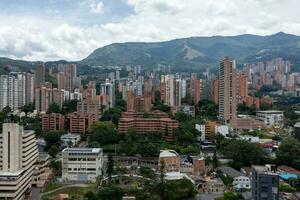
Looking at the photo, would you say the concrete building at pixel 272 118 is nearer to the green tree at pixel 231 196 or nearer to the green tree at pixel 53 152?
the green tree at pixel 53 152

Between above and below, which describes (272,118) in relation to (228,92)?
below

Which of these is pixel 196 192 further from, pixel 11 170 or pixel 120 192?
pixel 11 170

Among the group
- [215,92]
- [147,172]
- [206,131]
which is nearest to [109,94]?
[215,92]

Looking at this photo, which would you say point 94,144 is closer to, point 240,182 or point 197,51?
point 240,182

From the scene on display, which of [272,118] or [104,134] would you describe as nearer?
[104,134]

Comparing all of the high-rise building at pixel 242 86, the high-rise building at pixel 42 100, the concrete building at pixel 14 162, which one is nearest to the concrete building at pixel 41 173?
the concrete building at pixel 14 162

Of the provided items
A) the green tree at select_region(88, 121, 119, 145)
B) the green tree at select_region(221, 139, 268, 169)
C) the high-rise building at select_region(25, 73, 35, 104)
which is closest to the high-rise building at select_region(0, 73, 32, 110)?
the high-rise building at select_region(25, 73, 35, 104)
